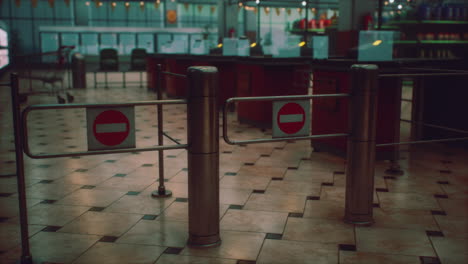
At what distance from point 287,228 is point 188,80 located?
1230 mm

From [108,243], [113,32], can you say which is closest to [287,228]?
[108,243]

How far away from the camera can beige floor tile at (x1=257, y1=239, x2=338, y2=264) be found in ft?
9.12

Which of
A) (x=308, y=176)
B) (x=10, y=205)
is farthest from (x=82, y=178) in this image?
(x=308, y=176)

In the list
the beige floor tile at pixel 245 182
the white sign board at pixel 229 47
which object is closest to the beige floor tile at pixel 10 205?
the beige floor tile at pixel 245 182

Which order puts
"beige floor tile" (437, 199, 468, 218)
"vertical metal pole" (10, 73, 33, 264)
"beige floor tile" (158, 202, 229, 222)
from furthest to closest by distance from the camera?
1. "beige floor tile" (437, 199, 468, 218)
2. "beige floor tile" (158, 202, 229, 222)
3. "vertical metal pole" (10, 73, 33, 264)

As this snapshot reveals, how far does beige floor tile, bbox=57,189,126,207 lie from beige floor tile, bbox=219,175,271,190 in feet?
3.06

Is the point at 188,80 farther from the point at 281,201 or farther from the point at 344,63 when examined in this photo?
the point at 344,63

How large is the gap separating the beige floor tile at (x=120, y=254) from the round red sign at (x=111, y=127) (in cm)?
66

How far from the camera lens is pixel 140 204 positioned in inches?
150

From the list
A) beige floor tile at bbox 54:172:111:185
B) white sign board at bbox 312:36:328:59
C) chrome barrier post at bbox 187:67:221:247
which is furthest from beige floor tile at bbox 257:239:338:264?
white sign board at bbox 312:36:328:59

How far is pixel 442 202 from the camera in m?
3.87

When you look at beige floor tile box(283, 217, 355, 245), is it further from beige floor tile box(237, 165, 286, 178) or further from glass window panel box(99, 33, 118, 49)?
glass window panel box(99, 33, 118, 49)

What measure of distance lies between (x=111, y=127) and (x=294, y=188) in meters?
2.05

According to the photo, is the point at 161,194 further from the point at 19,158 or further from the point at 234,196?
the point at 19,158
